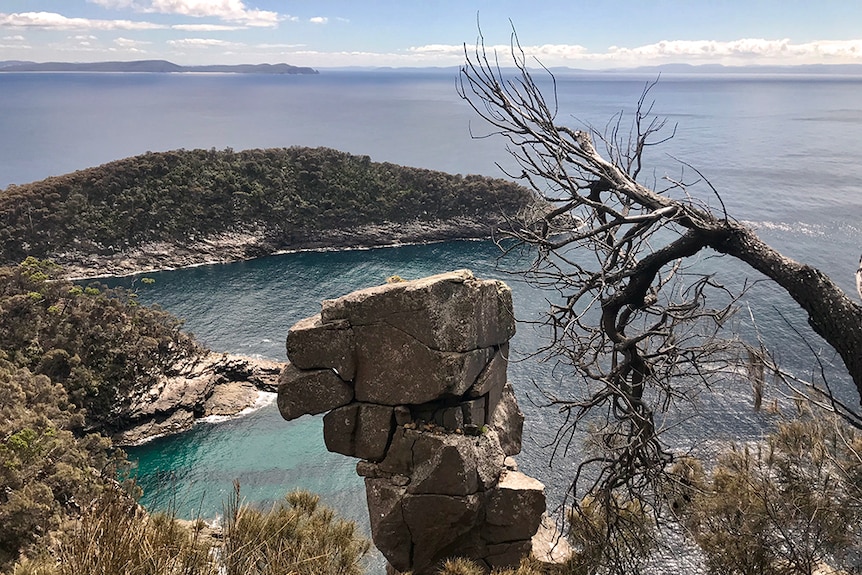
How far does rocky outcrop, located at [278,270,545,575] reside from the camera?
12820 mm

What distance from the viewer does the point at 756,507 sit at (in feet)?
44.8

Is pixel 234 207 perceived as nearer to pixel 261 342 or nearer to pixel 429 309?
pixel 261 342

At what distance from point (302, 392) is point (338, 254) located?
54.6 m

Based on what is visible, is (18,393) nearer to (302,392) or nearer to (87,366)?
(87,366)

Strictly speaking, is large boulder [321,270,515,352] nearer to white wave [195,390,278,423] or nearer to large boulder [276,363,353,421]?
large boulder [276,363,353,421]

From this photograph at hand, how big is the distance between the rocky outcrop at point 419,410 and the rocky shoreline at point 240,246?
166 ft

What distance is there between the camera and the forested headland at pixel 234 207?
60.0 metres

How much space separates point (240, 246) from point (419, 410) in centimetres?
5655

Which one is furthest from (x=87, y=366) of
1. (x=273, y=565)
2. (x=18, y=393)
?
(x=273, y=565)

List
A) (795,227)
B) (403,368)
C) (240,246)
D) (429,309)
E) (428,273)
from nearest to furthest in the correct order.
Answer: (429,309) < (403,368) < (795,227) < (428,273) < (240,246)

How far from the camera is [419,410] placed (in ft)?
44.2

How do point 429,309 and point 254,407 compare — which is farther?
point 254,407

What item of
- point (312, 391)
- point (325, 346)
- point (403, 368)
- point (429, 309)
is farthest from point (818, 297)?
point (312, 391)

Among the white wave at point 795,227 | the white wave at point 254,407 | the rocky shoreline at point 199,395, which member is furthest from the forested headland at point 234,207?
the white wave at point 254,407
